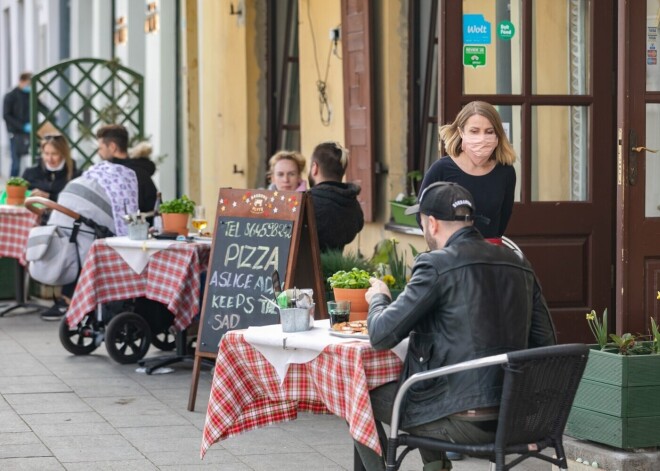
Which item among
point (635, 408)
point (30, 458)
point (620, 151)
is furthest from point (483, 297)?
point (30, 458)

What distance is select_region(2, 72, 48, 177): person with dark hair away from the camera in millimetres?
20234

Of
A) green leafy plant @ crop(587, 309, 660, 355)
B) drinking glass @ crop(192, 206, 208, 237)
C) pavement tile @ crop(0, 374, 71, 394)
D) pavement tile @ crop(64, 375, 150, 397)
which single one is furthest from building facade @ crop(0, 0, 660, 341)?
pavement tile @ crop(0, 374, 71, 394)

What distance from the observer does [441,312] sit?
4.58 m

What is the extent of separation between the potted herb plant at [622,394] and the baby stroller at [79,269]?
155 inches

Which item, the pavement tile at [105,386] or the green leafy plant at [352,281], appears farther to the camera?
the pavement tile at [105,386]

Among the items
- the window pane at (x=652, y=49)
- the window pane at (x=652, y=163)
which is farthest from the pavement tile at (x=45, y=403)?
the window pane at (x=652, y=49)

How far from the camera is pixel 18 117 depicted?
20406 mm

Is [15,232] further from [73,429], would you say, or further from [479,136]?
[479,136]

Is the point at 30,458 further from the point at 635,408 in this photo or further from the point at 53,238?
the point at 53,238

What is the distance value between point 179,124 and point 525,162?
9.38 metres

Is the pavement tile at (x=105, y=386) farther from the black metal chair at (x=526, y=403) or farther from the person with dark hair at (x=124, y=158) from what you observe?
the black metal chair at (x=526, y=403)

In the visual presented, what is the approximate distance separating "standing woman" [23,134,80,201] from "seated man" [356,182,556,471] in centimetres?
745

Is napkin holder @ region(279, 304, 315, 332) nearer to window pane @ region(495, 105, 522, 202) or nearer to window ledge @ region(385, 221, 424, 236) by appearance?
window pane @ region(495, 105, 522, 202)

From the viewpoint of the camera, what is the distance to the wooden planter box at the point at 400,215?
9579 millimetres
